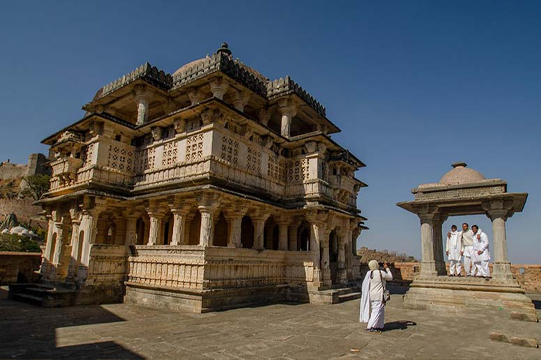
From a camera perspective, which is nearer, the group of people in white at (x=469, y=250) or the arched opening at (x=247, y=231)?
the group of people in white at (x=469, y=250)

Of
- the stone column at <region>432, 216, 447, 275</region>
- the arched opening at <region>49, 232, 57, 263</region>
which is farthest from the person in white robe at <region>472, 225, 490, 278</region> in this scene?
the arched opening at <region>49, 232, 57, 263</region>

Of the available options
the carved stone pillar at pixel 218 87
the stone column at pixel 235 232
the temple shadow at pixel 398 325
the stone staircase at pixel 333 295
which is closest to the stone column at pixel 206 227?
the stone column at pixel 235 232

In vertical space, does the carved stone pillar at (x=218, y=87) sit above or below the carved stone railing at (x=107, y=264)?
above

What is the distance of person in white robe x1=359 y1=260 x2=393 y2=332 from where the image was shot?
369 inches

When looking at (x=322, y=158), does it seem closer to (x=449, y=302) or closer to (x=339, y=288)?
(x=339, y=288)

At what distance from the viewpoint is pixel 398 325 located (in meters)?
10.3

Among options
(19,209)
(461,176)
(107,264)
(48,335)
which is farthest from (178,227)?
(19,209)

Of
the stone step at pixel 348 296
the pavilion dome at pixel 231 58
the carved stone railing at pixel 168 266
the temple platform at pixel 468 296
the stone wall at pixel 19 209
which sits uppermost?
the pavilion dome at pixel 231 58

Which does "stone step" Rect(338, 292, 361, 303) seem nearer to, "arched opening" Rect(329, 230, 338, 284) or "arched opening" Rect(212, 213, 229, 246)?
"arched opening" Rect(329, 230, 338, 284)

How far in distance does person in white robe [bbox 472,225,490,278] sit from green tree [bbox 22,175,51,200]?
6814 cm

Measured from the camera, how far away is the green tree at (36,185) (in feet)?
206

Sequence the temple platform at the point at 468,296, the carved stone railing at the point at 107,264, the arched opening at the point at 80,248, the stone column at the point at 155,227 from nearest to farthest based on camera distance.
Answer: the temple platform at the point at 468,296
the carved stone railing at the point at 107,264
the arched opening at the point at 80,248
the stone column at the point at 155,227

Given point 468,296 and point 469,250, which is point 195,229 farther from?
point 469,250

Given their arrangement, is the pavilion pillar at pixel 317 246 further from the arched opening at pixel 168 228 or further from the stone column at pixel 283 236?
the arched opening at pixel 168 228
